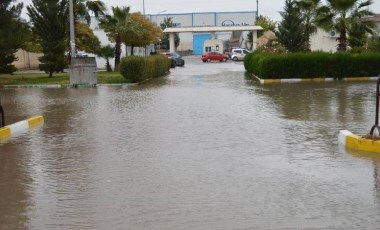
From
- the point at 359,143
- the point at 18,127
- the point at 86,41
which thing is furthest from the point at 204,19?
the point at 359,143

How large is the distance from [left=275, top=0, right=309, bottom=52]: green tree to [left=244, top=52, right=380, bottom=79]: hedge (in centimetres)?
1013

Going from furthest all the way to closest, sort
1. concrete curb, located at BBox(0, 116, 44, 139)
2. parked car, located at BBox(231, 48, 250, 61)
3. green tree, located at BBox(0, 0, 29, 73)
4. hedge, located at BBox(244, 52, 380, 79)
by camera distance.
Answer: parked car, located at BBox(231, 48, 250, 61)
hedge, located at BBox(244, 52, 380, 79)
green tree, located at BBox(0, 0, 29, 73)
concrete curb, located at BBox(0, 116, 44, 139)

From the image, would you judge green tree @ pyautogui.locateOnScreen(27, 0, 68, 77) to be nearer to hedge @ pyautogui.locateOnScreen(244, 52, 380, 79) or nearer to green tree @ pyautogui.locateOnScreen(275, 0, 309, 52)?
hedge @ pyautogui.locateOnScreen(244, 52, 380, 79)

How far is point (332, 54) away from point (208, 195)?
80.2ft

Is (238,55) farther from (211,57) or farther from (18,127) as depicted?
(18,127)

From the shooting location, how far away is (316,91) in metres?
22.1

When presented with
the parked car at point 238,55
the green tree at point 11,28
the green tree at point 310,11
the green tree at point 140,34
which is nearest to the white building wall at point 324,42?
the green tree at point 310,11

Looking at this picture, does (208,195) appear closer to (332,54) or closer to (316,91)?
(316,91)

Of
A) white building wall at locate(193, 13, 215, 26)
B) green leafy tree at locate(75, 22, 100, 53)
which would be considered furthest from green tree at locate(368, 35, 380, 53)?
white building wall at locate(193, 13, 215, 26)

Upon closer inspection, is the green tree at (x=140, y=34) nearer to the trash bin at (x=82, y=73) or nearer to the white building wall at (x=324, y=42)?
the white building wall at (x=324, y=42)

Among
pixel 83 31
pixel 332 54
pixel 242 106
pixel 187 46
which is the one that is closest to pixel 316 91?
pixel 242 106

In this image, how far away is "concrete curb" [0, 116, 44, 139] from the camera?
37.3 ft

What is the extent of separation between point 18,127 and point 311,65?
20192mm

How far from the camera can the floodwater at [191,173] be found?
5840 millimetres
